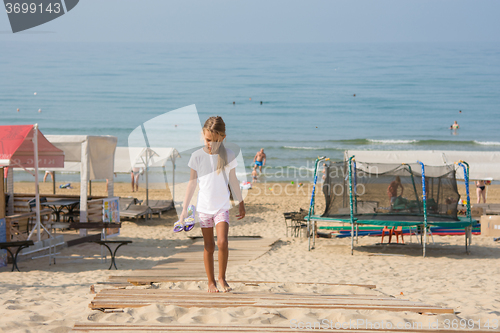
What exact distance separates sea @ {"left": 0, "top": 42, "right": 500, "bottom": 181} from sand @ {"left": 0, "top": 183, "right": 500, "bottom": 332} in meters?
15.3

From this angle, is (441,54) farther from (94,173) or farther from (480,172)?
(94,173)

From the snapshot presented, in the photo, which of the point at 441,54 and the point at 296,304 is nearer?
the point at 296,304

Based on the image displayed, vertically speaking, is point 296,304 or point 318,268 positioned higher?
point 296,304

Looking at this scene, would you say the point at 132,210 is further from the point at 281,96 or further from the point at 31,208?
the point at 281,96

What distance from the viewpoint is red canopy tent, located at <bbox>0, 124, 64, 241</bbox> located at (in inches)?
326

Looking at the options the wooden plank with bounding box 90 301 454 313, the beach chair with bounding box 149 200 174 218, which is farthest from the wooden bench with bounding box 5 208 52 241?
the wooden plank with bounding box 90 301 454 313

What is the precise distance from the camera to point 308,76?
246ft

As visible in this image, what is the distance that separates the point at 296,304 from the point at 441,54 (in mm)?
104925

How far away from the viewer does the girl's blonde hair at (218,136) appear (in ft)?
13.0

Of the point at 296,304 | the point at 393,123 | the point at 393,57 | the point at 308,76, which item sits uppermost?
the point at 393,57

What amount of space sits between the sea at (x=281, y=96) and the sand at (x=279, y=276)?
604 inches

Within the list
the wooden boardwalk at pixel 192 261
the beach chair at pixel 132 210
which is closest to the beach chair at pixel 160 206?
the beach chair at pixel 132 210

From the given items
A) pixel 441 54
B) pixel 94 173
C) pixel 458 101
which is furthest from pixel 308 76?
pixel 94 173

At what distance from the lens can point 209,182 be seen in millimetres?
4004
